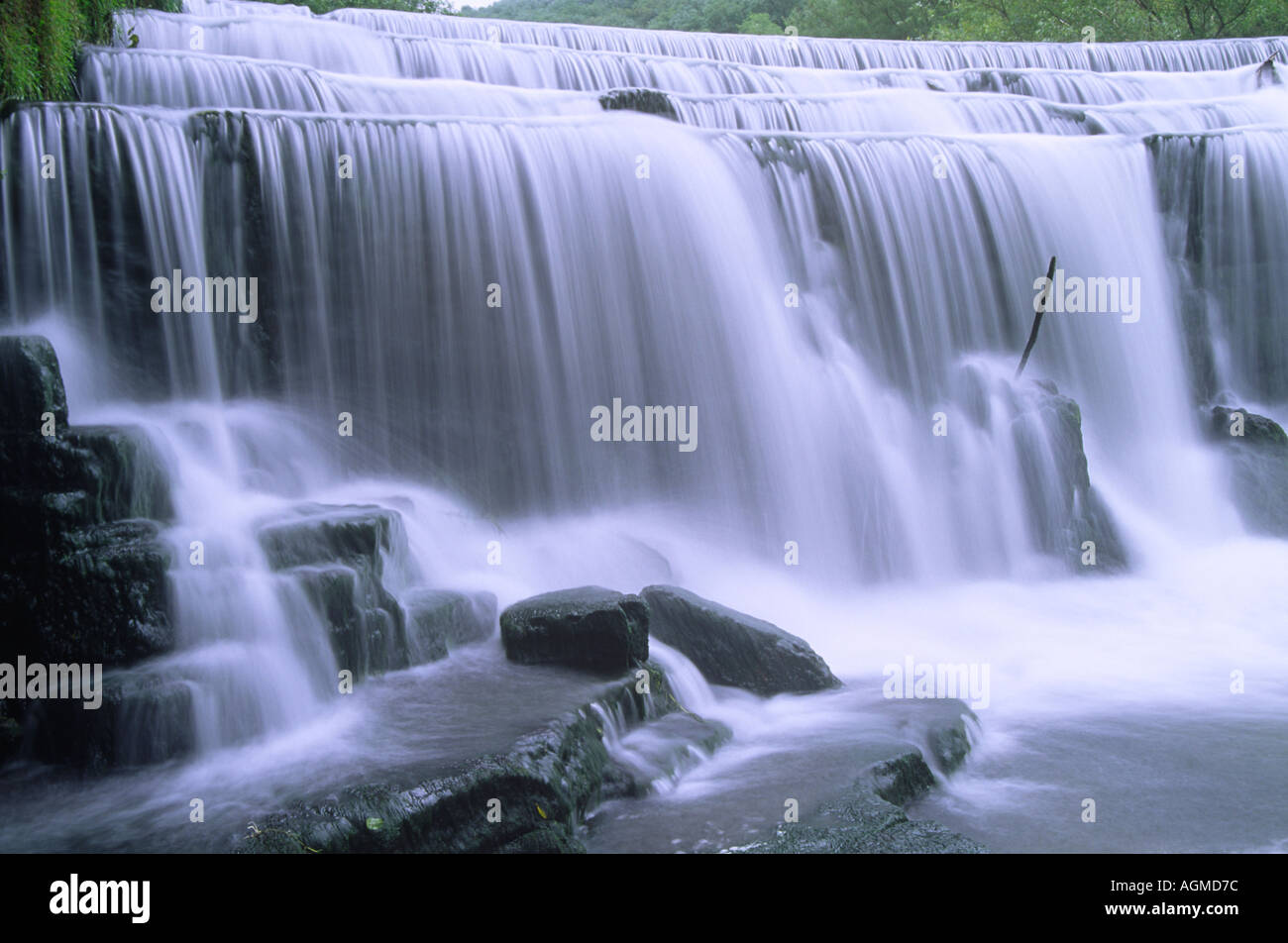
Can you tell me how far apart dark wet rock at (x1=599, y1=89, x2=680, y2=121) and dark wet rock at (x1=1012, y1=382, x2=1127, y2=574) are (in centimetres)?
526

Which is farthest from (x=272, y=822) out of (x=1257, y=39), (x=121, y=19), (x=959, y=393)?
(x=1257, y=39)

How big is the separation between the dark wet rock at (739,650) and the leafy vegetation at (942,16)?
84.9ft

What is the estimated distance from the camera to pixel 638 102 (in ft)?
41.7

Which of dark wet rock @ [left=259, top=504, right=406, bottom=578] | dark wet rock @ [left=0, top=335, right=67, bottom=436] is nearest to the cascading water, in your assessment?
dark wet rock @ [left=259, top=504, right=406, bottom=578]

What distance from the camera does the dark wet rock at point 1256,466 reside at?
462 inches

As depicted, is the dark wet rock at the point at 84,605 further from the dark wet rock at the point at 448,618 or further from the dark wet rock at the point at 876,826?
the dark wet rock at the point at 876,826

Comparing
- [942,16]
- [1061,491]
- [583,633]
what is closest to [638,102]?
[1061,491]

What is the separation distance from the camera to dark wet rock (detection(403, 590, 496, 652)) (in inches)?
274

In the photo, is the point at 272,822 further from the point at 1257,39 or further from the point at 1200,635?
the point at 1257,39

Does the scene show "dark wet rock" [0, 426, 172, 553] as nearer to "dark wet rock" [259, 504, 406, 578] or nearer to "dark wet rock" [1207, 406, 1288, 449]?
"dark wet rock" [259, 504, 406, 578]

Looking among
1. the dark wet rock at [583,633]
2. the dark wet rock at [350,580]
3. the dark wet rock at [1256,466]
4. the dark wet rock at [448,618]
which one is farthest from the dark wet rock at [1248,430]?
the dark wet rock at [350,580]

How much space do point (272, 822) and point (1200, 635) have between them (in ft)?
24.1

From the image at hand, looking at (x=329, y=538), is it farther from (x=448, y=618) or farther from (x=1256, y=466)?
(x=1256, y=466)
